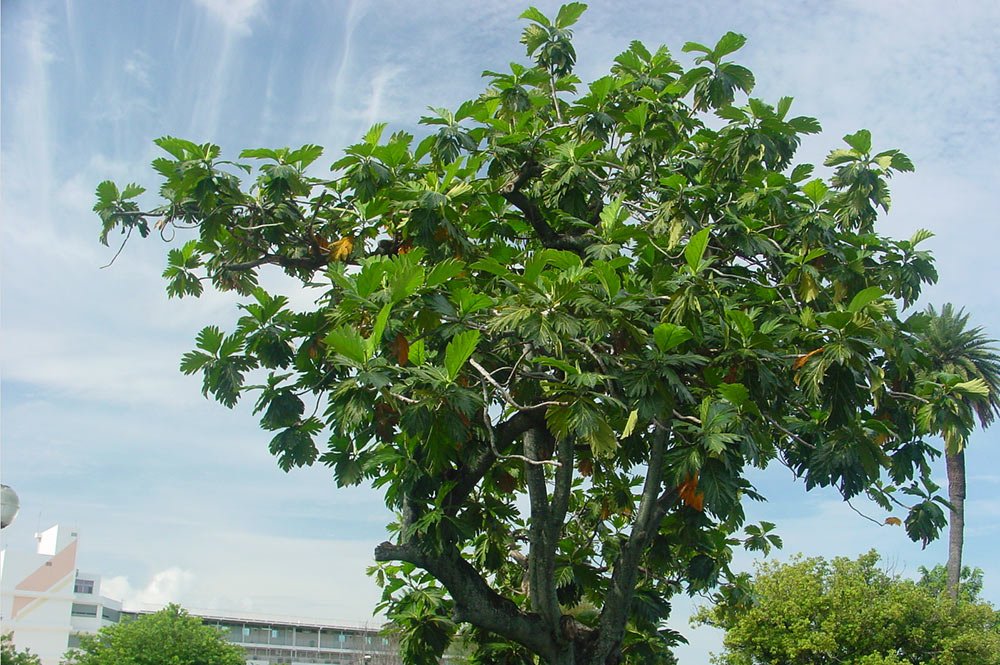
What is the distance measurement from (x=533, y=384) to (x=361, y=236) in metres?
1.82

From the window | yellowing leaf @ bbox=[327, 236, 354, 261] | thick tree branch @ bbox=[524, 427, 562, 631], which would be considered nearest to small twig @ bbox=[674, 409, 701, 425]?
thick tree branch @ bbox=[524, 427, 562, 631]

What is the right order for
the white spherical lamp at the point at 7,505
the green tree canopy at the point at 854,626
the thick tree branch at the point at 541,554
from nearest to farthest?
1. the thick tree branch at the point at 541,554
2. the white spherical lamp at the point at 7,505
3. the green tree canopy at the point at 854,626

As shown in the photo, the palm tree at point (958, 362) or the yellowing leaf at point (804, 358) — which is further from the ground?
the palm tree at point (958, 362)

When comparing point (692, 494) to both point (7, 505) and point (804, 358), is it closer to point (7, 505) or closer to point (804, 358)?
point (804, 358)

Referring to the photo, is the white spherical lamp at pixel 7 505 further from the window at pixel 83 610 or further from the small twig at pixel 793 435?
the window at pixel 83 610

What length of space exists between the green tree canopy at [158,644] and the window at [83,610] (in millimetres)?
31849

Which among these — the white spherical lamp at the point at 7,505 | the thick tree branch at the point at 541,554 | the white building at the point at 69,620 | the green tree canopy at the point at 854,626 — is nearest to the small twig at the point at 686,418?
the thick tree branch at the point at 541,554

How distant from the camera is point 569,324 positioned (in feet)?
17.1

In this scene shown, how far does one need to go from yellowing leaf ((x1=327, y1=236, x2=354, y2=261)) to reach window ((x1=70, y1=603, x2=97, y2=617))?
63.2 m

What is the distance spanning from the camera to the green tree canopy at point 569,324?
5.41m

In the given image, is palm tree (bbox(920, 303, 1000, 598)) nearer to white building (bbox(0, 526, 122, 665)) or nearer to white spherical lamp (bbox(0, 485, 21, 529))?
white spherical lamp (bbox(0, 485, 21, 529))

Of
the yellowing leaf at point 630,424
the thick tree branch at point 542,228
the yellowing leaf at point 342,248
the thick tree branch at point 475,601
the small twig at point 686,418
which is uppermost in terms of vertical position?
the thick tree branch at point 542,228

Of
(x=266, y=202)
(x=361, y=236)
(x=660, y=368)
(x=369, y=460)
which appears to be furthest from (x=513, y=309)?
(x=266, y=202)

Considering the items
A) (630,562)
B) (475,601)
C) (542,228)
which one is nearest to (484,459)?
(475,601)
